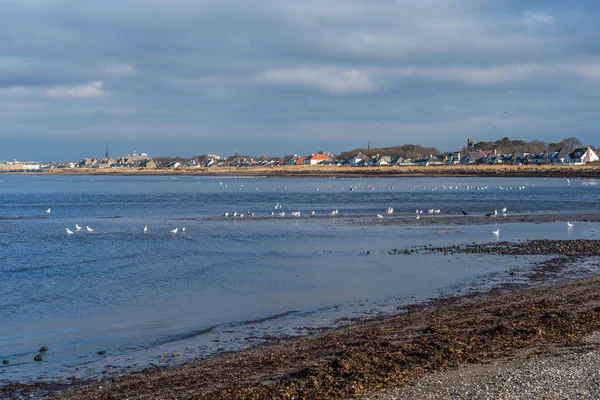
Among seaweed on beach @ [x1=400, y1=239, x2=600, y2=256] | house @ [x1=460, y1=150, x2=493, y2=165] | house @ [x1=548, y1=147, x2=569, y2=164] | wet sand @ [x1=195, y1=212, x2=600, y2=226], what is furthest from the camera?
house @ [x1=460, y1=150, x2=493, y2=165]

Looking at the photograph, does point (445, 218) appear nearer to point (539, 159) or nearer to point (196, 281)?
point (196, 281)

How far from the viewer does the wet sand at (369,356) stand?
8.84 meters

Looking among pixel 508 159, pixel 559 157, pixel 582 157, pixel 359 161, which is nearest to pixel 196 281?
pixel 582 157

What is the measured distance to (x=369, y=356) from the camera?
995cm

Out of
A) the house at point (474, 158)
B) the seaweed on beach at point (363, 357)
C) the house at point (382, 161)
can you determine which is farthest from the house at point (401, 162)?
the seaweed on beach at point (363, 357)

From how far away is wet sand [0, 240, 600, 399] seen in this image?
8844 mm

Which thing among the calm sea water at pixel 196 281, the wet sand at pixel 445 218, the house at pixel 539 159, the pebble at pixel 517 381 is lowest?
the calm sea water at pixel 196 281

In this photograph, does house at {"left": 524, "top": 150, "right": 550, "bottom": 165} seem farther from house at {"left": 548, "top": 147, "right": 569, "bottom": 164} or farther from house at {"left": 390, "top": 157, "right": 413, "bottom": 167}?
house at {"left": 390, "top": 157, "right": 413, "bottom": 167}

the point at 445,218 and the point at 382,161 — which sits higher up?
the point at 382,161

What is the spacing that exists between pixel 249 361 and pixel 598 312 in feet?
22.2

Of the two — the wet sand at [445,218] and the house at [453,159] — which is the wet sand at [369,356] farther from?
the house at [453,159]

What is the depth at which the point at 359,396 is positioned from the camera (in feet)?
27.1

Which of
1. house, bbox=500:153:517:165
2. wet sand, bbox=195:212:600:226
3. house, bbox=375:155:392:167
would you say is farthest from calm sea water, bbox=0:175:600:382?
house, bbox=375:155:392:167

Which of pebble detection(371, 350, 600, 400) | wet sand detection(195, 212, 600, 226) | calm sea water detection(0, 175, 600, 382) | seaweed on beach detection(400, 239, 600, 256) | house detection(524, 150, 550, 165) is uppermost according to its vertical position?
house detection(524, 150, 550, 165)
